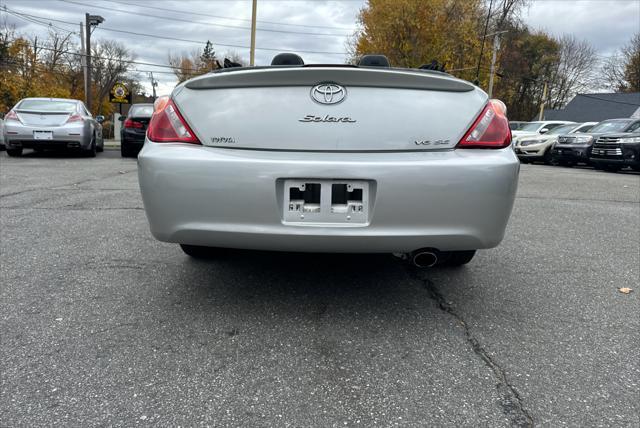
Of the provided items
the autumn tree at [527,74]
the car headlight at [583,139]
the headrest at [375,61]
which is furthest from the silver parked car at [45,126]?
the autumn tree at [527,74]

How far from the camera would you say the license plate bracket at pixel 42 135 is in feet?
33.0

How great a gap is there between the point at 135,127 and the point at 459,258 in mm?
10188

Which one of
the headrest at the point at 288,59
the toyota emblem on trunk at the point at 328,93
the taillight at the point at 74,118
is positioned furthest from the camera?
the taillight at the point at 74,118

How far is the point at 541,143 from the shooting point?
52.6 ft

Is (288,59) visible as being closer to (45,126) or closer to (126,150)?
(45,126)

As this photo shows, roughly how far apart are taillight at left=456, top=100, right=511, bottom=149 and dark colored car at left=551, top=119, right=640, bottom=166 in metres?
13.0

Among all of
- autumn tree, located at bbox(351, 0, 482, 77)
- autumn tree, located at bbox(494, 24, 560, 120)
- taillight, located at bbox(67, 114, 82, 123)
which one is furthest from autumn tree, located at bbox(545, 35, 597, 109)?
taillight, located at bbox(67, 114, 82, 123)

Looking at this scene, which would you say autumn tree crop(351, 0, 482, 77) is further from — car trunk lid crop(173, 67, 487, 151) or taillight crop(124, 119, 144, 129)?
car trunk lid crop(173, 67, 487, 151)

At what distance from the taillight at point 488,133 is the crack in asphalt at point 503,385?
873 mm

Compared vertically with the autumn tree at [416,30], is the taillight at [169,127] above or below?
below

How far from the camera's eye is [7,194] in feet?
18.7

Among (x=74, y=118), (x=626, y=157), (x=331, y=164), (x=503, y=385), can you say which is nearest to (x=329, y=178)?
(x=331, y=164)

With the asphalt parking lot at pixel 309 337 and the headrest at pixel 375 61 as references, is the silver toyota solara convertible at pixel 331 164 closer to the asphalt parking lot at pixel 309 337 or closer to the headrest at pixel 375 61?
the asphalt parking lot at pixel 309 337

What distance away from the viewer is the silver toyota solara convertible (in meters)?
2.16
